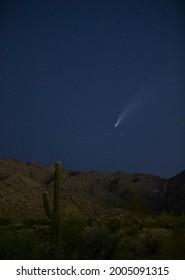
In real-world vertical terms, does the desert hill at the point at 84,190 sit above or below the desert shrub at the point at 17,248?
above

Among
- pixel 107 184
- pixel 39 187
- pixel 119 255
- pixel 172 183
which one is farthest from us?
pixel 107 184

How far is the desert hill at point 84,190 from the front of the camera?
111ft

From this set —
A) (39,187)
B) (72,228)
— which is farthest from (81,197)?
(72,228)

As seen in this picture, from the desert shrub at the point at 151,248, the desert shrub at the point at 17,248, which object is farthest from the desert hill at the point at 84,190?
the desert shrub at the point at 17,248

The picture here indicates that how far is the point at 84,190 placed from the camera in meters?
43.2

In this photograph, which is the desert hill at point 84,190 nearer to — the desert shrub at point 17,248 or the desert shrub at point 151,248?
the desert shrub at point 151,248

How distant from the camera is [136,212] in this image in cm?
816

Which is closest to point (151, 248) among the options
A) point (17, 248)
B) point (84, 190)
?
point (17, 248)

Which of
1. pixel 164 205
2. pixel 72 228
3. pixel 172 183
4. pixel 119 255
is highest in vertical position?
pixel 172 183

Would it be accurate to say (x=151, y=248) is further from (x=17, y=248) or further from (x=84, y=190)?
(x=84, y=190)

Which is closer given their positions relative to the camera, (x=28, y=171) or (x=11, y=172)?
(x=11, y=172)

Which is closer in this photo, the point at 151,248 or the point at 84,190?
the point at 151,248
